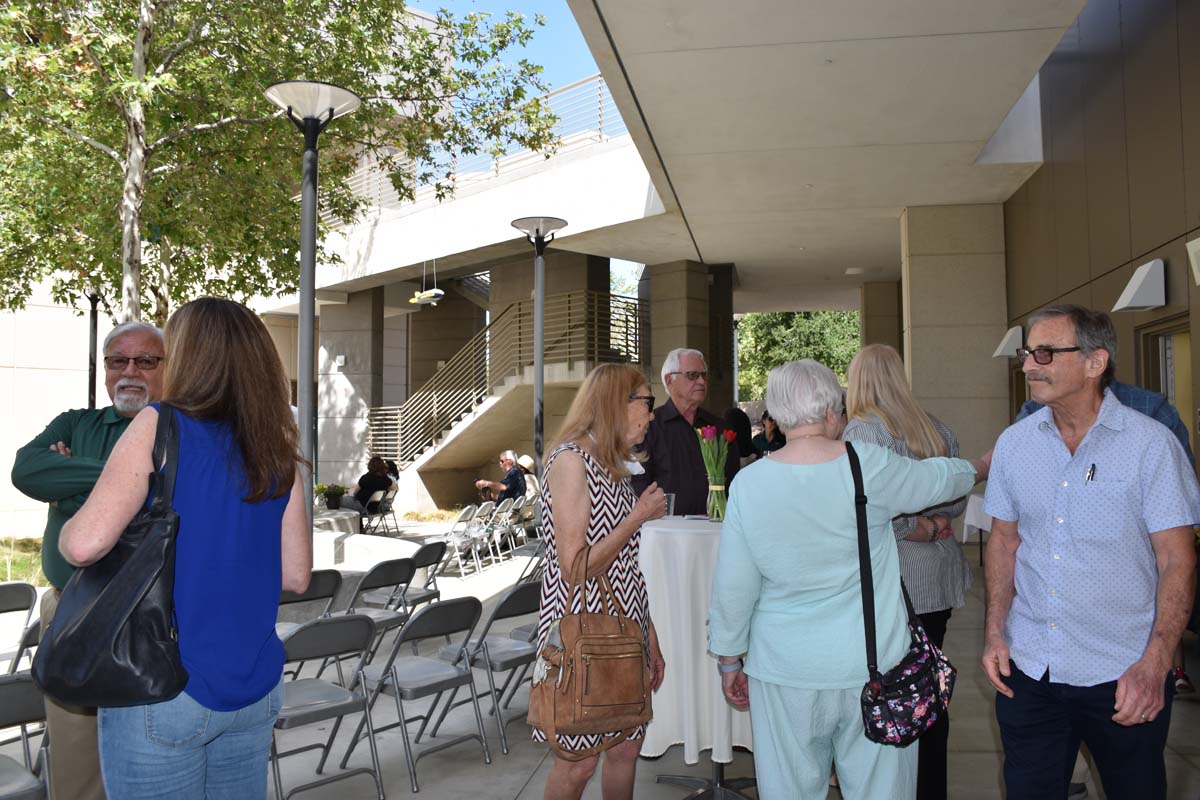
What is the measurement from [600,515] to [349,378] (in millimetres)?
16861

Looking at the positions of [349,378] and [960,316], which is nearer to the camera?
[960,316]

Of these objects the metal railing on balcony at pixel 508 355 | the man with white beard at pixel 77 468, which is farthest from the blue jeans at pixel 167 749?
the metal railing on balcony at pixel 508 355

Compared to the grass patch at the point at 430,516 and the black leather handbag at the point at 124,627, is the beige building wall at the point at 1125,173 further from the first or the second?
the grass patch at the point at 430,516

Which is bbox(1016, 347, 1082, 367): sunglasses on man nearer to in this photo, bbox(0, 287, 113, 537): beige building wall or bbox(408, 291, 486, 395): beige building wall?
bbox(0, 287, 113, 537): beige building wall

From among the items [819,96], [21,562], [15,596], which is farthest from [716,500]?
[21,562]

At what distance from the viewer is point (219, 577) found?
5.48 feet

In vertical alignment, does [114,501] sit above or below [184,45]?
below

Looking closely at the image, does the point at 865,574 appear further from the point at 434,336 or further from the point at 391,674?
the point at 434,336

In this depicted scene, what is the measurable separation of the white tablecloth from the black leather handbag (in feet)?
6.89

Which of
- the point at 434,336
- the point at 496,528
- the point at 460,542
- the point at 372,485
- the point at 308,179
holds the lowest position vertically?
the point at 460,542

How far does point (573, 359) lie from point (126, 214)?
8479 millimetres

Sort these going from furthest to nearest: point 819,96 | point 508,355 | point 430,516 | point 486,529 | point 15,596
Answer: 1. point 430,516
2. point 508,355
3. point 486,529
4. point 819,96
5. point 15,596

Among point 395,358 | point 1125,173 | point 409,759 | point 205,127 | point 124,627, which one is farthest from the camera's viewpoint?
point 395,358

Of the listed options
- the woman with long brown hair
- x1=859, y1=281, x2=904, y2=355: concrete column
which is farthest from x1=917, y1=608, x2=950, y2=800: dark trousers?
x1=859, y1=281, x2=904, y2=355: concrete column
